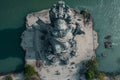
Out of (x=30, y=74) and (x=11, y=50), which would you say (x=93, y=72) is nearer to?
(x=30, y=74)

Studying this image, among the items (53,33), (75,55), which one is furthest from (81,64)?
(53,33)

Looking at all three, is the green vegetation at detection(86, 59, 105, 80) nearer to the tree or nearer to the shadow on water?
the tree

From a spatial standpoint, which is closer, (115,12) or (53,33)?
(53,33)

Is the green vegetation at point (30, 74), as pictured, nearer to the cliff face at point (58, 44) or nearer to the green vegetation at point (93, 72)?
the cliff face at point (58, 44)

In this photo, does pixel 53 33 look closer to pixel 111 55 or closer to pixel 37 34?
pixel 37 34

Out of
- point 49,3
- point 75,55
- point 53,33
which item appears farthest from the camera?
point 49,3

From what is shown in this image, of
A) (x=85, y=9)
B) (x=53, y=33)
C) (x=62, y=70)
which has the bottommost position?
(x=62, y=70)

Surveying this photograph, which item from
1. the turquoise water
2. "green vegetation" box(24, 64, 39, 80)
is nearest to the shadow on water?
the turquoise water
